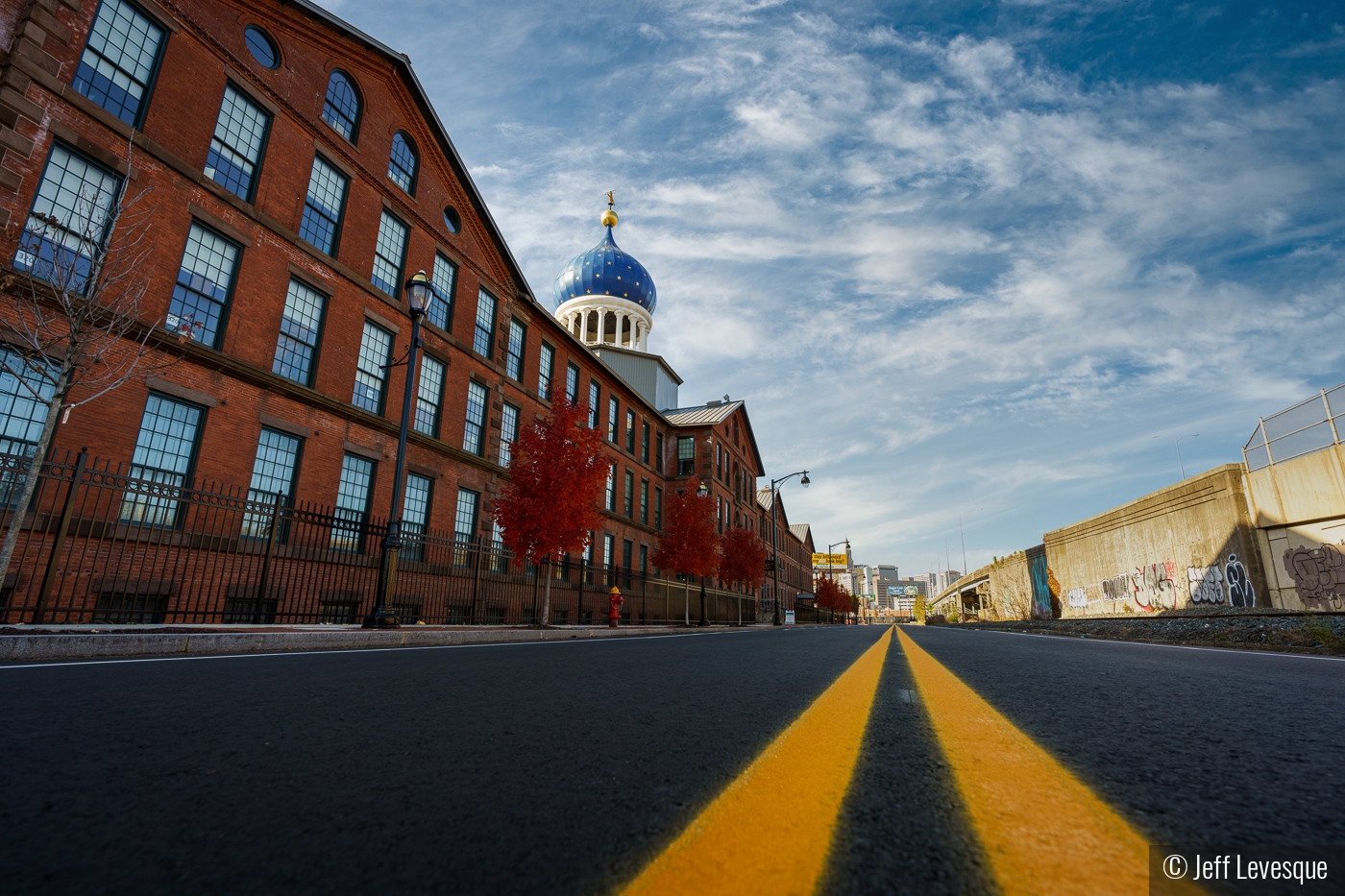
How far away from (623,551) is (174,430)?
19513 mm

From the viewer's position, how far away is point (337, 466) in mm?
14234

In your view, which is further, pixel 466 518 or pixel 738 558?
pixel 738 558

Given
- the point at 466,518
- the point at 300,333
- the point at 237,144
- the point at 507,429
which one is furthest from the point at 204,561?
the point at 507,429

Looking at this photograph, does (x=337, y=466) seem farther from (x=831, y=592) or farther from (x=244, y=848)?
(x=831, y=592)

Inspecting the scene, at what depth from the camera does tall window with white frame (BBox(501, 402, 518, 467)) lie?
20.7m

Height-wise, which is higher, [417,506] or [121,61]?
[121,61]

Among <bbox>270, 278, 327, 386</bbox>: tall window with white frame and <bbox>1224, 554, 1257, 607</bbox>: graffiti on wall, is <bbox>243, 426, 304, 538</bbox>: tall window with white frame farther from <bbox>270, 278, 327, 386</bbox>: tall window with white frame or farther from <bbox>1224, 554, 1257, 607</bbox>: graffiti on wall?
<bbox>1224, 554, 1257, 607</bbox>: graffiti on wall

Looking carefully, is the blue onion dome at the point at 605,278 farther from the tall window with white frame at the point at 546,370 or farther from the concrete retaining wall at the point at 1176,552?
the concrete retaining wall at the point at 1176,552

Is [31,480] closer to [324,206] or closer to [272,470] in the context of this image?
[272,470]

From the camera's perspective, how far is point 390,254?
17.1 m

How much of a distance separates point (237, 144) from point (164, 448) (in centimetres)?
685

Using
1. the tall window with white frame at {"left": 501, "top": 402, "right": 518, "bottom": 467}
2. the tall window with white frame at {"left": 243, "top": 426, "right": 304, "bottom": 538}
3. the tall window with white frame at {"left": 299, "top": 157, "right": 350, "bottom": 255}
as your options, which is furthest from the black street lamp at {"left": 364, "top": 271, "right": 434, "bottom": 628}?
the tall window with white frame at {"left": 501, "top": 402, "right": 518, "bottom": 467}

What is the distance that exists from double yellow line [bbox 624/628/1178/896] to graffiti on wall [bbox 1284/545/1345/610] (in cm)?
1953

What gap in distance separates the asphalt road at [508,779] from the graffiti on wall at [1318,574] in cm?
1694
